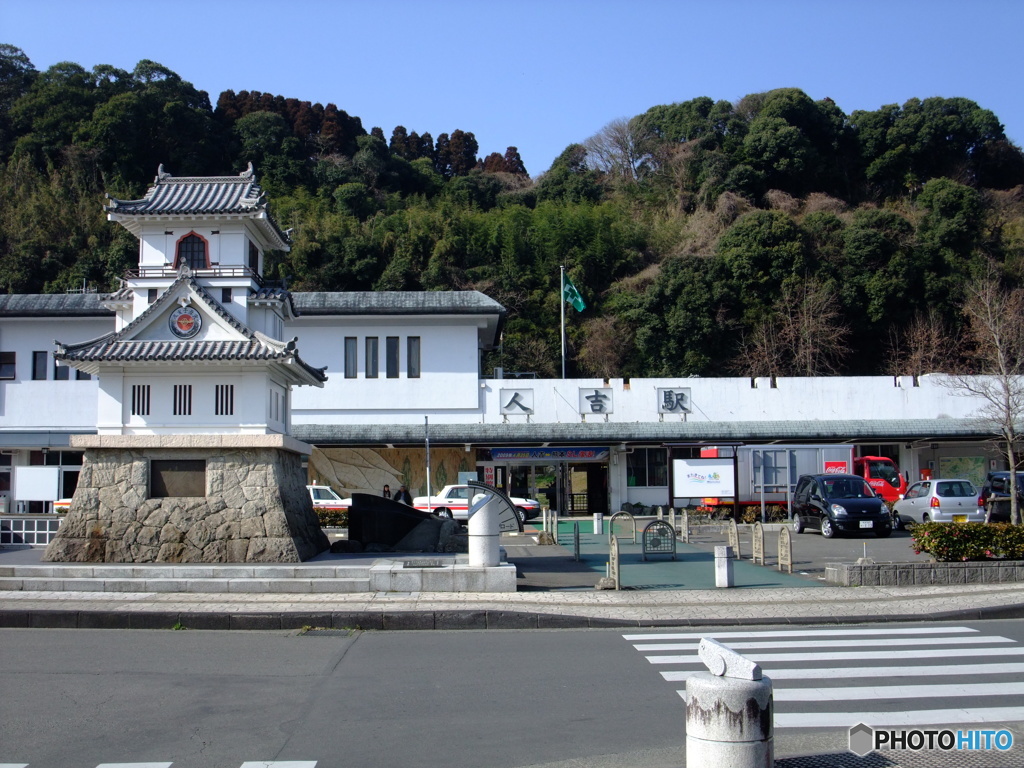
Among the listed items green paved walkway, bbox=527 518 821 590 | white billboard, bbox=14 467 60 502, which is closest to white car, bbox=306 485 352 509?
white billboard, bbox=14 467 60 502

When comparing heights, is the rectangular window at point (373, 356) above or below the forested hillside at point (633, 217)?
below

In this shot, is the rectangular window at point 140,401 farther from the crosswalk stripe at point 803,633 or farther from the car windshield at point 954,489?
the car windshield at point 954,489

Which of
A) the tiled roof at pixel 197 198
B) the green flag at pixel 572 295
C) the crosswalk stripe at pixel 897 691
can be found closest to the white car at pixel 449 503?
the tiled roof at pixel 197 198

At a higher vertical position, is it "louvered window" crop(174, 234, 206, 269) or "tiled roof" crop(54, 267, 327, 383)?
"louvered window" crop(174, 234, 206, 269)

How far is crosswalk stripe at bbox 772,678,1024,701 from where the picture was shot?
8305mm

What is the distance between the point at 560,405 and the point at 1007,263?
108ft

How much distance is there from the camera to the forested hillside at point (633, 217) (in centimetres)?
5141

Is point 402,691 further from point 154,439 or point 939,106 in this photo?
point 939,106

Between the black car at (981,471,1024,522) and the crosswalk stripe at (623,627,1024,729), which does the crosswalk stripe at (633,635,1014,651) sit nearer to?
the crosswalk stripe at (623,627,1024,729)

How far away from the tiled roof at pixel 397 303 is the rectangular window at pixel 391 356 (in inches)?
51.5

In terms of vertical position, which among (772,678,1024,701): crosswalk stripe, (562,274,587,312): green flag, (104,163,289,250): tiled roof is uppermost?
(562,274,587,312): green flag

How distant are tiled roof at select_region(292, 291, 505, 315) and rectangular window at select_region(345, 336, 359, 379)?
1.41 m

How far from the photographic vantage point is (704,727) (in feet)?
15.8

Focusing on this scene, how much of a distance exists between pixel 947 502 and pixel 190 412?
20.6m
